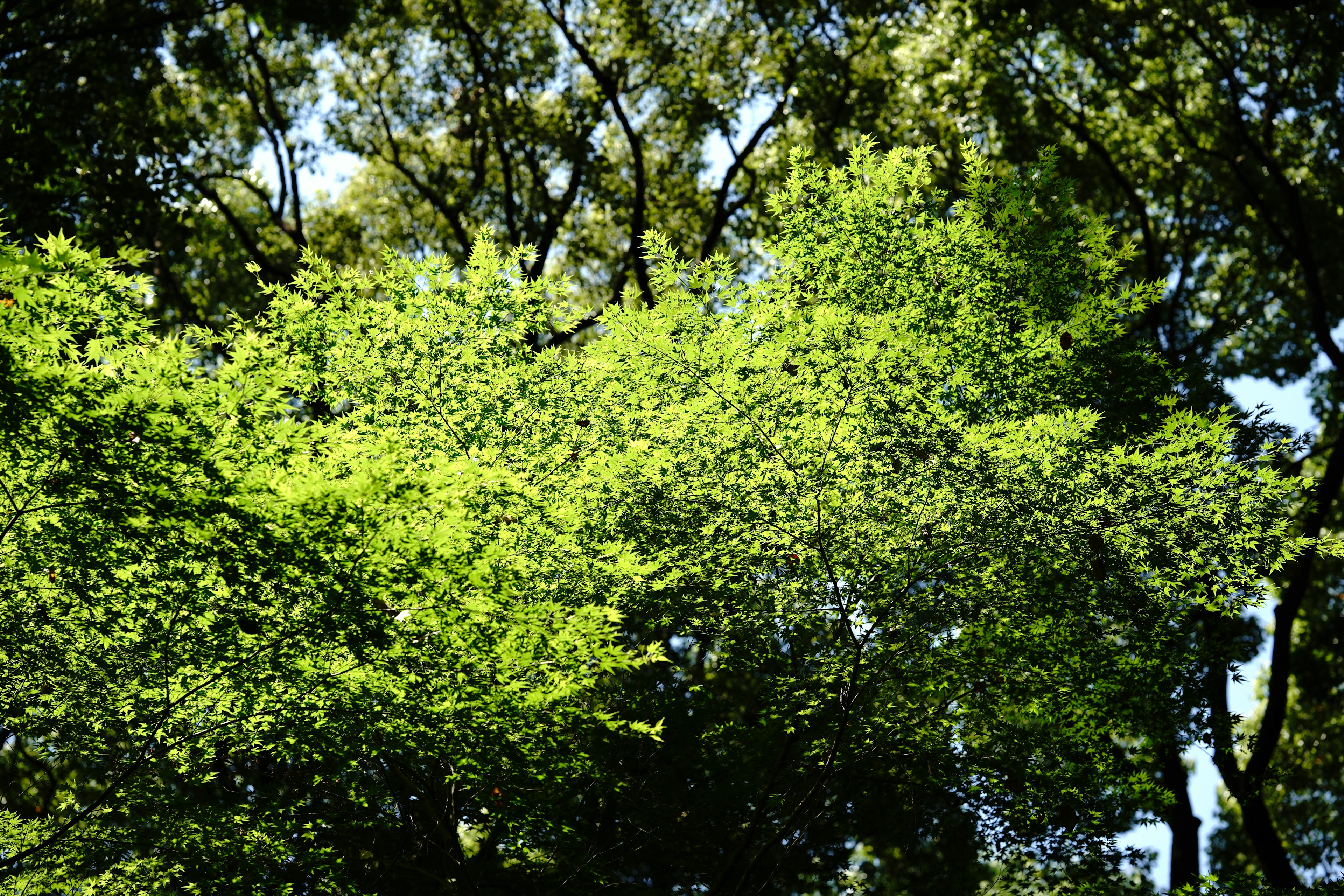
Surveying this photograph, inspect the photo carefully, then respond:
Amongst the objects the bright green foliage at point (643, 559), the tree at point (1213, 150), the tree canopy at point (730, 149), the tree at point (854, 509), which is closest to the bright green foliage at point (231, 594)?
the bright green foliage at point (643, 559)

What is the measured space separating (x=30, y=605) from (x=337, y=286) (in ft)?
16.5

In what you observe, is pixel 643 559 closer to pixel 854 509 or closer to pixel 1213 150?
pixel 854 509

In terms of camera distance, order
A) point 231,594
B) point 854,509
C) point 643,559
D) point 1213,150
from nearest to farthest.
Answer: point 231,594 < point 854,509 < point 643,559 < point 1213,150

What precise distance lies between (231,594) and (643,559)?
14.1ft

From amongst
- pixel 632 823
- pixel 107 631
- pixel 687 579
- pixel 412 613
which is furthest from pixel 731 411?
pixel 107 631

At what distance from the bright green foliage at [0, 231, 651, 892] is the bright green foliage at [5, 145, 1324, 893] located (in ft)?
0.14

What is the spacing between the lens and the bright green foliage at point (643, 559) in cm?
802

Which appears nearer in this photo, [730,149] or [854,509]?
[854,509]

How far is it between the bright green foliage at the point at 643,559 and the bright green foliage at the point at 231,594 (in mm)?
43

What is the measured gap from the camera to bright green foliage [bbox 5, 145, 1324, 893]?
8.02 meters

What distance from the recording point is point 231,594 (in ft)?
27.1

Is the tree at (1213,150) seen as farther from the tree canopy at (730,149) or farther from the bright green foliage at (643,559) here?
the bright green foliage at (643,559)

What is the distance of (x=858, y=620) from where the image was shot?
10.8m

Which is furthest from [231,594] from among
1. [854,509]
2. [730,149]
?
[730,149]
